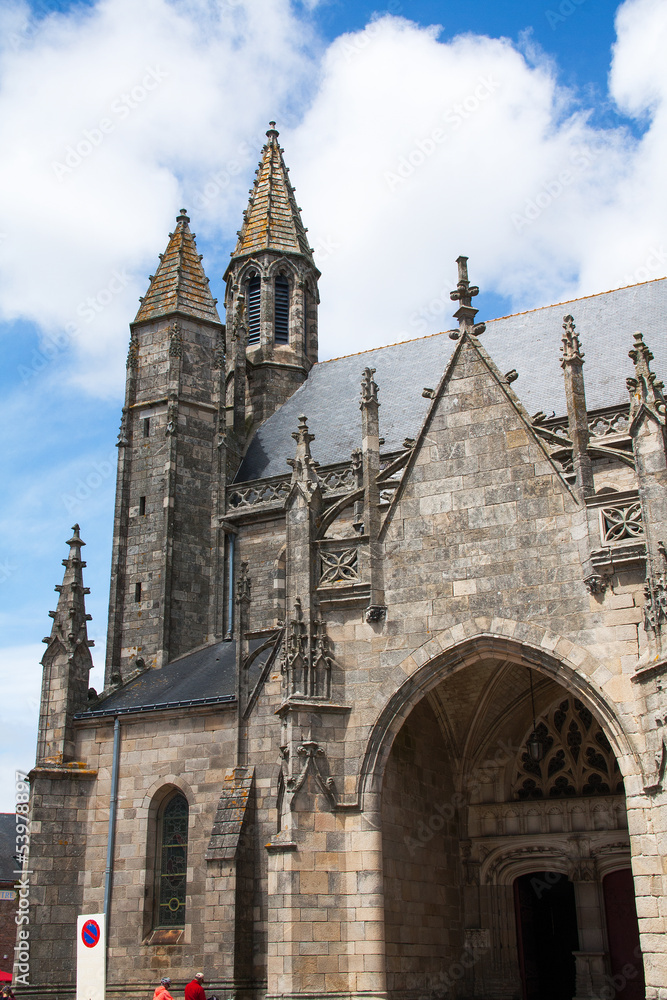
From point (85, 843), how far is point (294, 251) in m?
16.9

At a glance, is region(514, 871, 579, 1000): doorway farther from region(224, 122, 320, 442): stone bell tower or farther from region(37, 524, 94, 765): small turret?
region(224, 122, 320, 442): stone bell tower

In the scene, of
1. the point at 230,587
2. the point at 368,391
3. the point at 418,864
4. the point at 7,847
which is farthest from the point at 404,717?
the point at 7,847

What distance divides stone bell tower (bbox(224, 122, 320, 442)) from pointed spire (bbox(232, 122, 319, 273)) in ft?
0.09

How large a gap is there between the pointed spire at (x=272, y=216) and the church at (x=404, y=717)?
8328 mm

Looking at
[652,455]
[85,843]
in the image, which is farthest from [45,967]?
[652,455]

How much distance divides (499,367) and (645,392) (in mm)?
9677

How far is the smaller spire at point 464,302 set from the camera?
1365 cm

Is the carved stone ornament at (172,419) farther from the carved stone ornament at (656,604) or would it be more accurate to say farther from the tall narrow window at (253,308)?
the carved stone ornament at (656,604)

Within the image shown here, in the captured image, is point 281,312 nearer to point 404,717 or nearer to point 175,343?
point 175,343

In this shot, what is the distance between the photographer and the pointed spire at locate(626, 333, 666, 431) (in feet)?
38.6

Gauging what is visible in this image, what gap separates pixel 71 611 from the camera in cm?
1823

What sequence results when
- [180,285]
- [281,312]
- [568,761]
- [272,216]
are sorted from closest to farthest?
[568,761], [180,285], [281,312], [272,216]

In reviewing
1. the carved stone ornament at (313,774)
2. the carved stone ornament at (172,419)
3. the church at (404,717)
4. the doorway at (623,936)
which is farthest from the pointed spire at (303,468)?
the carved stone ornament at (172,419)

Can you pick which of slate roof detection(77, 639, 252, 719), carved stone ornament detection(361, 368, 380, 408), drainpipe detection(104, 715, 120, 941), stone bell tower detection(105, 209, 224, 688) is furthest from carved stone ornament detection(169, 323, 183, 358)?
carved stone ornament detection(361, 368, 380, 408)
